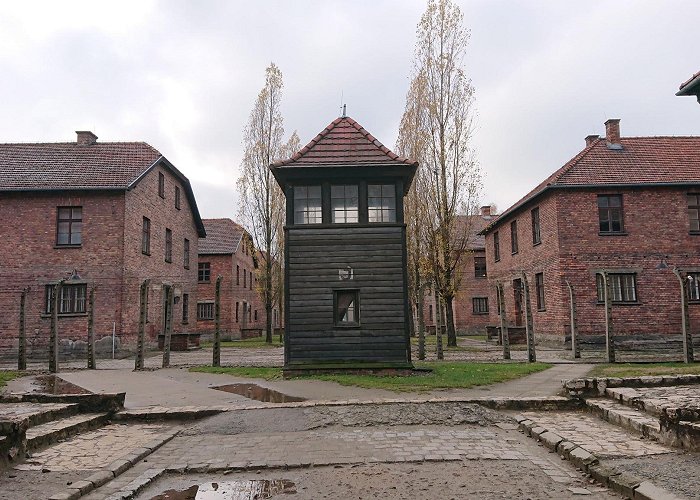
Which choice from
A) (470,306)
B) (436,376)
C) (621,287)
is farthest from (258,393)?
(470,306)

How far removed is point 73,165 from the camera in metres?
24.4

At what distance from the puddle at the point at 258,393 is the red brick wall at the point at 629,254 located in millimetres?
14591

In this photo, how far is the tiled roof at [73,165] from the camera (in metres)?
23.1

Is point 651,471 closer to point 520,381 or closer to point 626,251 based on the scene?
point 520,381

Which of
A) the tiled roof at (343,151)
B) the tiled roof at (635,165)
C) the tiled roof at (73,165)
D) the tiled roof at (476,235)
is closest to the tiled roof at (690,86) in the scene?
the tiled roof at (343,151)

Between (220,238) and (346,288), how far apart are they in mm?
28981

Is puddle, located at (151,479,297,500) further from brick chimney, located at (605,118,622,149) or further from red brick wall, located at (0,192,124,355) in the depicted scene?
brick chimney, located at (605,118,622,149)

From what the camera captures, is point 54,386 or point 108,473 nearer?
point 108,473

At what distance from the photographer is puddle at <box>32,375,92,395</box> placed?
448 inches

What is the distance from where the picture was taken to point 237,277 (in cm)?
4122

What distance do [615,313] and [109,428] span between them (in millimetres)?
19407

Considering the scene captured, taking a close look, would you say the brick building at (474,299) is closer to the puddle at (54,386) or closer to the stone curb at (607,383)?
the stone curb at (607,383)

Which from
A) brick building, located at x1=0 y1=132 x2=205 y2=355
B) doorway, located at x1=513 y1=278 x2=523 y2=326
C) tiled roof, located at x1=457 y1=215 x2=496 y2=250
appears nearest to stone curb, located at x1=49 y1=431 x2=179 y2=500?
brick building, located at x1=0 y1=132 x2=205 y2=355

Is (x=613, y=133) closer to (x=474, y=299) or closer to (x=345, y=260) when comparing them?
(x=345, y=260)
